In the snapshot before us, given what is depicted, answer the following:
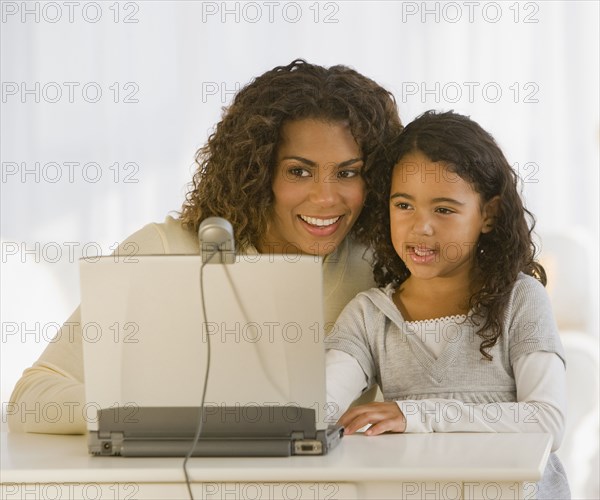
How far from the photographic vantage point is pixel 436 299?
2.05 metres

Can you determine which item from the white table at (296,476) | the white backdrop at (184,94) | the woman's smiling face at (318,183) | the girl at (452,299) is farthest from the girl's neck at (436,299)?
the white backdrop at (184,94)

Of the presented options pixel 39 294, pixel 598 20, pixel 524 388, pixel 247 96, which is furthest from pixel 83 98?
pixel 524 388

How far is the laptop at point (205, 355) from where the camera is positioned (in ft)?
4.50

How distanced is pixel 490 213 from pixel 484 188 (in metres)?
0.06

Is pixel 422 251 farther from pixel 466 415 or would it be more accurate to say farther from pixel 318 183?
pixel 466 415

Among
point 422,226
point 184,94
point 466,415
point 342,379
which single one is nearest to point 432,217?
point 422,226

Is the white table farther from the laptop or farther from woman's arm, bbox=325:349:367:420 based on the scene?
woman's arm, bbox=325:349:367:420

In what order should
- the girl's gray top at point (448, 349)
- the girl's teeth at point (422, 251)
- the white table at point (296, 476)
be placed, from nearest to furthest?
the white table at point (296, 476) < the girl's gray top at point (448, 349) < the girl's teeth at point (422, 251)

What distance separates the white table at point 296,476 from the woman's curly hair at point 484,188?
0.59 metres

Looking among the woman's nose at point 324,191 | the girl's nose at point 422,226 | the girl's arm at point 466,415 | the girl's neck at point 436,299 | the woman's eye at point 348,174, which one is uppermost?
the woman's eye at point 348,174

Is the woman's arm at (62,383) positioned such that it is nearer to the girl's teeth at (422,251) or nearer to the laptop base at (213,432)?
the laptop base at (213,432)

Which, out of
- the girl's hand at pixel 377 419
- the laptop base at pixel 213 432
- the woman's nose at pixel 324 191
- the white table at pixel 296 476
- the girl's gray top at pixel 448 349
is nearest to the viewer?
the white table at pixel 296 476

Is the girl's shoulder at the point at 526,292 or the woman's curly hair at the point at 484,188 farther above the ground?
the woman's curly hair at the point at 484,188

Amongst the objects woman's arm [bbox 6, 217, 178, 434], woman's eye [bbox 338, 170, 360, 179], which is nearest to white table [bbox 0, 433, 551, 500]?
woman's arm [bbox 6, 217, 178, 434]
